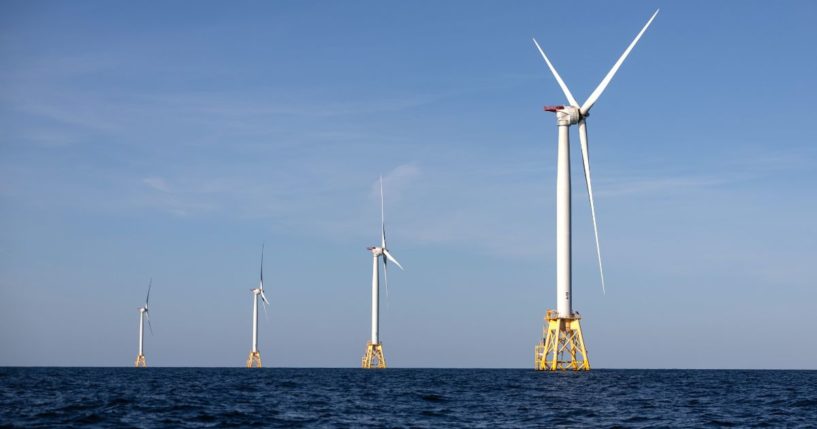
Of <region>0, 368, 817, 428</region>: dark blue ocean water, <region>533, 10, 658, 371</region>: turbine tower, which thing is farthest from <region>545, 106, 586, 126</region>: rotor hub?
<region>0, 368, 817, 428</region>: dark blue ocean water

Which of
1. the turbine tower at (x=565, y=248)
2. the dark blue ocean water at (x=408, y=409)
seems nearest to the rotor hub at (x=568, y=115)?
the turbine tower at (x=565, y=248)

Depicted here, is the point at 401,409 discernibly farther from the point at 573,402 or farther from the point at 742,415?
the point at 742,415

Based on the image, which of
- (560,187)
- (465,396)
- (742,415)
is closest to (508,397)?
(465,396)

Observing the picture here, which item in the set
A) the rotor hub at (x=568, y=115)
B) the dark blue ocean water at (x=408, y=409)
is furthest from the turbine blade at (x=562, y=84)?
the dark blue ocean water at (x=408, y=409)

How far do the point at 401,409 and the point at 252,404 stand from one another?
10.9 meters

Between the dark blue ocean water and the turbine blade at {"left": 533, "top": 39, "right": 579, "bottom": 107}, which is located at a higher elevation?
the turbine blade at {"left": 533, "top": 39, "right": 579, "bottom": 107}

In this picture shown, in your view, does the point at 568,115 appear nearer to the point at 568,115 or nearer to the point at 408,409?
the point at 568,115

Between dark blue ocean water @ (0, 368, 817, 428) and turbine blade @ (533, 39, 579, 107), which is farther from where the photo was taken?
turbine blade @ (533, 39, 579, 107)

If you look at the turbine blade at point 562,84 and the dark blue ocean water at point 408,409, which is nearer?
the dark blue ocean water at point 408,409

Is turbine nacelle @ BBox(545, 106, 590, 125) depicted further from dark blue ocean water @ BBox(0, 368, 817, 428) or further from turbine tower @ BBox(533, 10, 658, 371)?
dark blue ocean water @ BBox(0, 368, 817, 428)

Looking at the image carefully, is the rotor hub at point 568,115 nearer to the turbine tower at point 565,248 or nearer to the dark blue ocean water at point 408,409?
the turbine tower at point 565,248

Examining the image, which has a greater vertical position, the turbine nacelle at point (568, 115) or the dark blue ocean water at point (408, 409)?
the turbine nacelle at point (568, 115)

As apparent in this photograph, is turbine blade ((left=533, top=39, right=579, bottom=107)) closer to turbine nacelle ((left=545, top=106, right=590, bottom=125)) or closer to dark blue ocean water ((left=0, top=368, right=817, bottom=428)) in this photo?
turbine nacelle ((left=545, top=106, right=590, bottom=125))

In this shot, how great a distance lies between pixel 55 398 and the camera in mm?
70000
